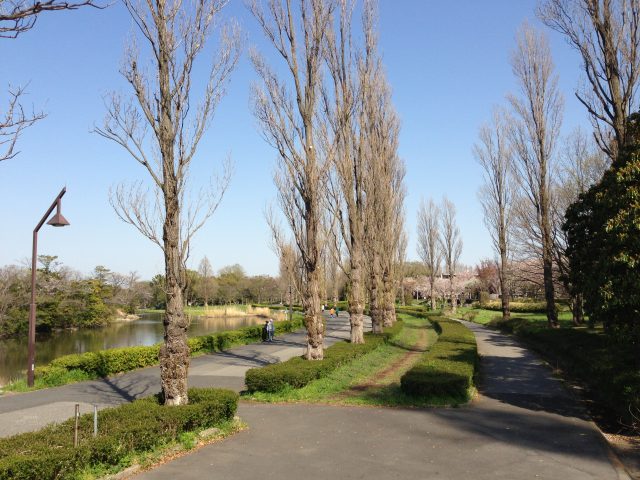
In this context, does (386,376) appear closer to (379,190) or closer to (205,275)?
(379,190)

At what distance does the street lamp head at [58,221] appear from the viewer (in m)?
11.6

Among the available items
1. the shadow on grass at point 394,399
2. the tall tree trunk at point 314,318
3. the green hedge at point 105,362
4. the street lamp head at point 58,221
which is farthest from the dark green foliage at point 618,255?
the green hedge at point 105,362

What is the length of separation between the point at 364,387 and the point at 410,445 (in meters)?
4.65

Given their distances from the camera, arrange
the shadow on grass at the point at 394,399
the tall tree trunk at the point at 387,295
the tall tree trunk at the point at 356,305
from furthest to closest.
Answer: the tall tree trunk at the point at 387,295 → the tall tree trunk at the point at 356,305 → the shadow on grass at the point at 394,399

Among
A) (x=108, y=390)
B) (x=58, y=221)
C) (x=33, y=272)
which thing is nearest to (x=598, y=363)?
(x=108, y=390)

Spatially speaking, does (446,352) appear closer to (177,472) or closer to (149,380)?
(149,380)

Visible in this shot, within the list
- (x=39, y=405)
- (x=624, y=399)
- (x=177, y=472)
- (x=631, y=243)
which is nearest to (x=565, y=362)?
(x=624, y=399)

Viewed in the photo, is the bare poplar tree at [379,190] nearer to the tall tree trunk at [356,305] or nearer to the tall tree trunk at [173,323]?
the tall tree trunk at [356,305]

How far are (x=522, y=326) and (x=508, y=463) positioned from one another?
19.7 m

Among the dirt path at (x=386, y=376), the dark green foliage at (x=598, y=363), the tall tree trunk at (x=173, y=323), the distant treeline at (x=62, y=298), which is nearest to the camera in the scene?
the tall tree trunk at (x=173, y=323)

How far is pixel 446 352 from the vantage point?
1399 cm

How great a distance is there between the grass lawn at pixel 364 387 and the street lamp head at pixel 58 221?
623 centimetres

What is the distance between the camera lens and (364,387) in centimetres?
1147

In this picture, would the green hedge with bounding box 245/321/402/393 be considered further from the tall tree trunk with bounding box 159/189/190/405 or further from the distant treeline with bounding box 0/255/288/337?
the distant treeline with bounding box 0/255/288/337
